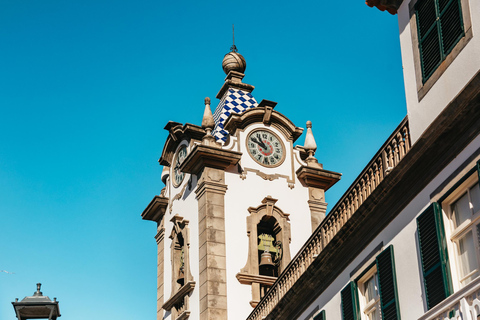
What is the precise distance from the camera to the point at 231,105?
33.3 meters

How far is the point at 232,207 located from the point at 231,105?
211 inches

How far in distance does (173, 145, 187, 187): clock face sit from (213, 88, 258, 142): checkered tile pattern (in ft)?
4.68

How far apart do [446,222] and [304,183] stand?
1737 cm

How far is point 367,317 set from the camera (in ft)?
54.7

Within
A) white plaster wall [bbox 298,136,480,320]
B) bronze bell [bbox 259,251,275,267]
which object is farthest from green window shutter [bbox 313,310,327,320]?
bronze bell [bbox 259,251,275,267]

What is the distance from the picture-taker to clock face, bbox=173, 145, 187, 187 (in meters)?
32.1

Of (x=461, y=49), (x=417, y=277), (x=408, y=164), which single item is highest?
(x=461, y=49)

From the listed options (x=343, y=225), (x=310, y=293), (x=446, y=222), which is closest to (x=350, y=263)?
(x=343, y=225)

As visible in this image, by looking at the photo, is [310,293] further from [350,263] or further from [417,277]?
[417,277]

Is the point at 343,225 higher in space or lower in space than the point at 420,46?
lower

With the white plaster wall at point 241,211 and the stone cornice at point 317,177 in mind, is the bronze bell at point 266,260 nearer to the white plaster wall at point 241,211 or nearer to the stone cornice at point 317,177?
the white plaster wall at point 241,211

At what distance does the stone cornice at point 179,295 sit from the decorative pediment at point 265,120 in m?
5.86

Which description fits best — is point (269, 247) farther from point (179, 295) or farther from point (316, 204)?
point (179, 295)

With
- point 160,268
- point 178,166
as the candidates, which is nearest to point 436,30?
point 178,166
